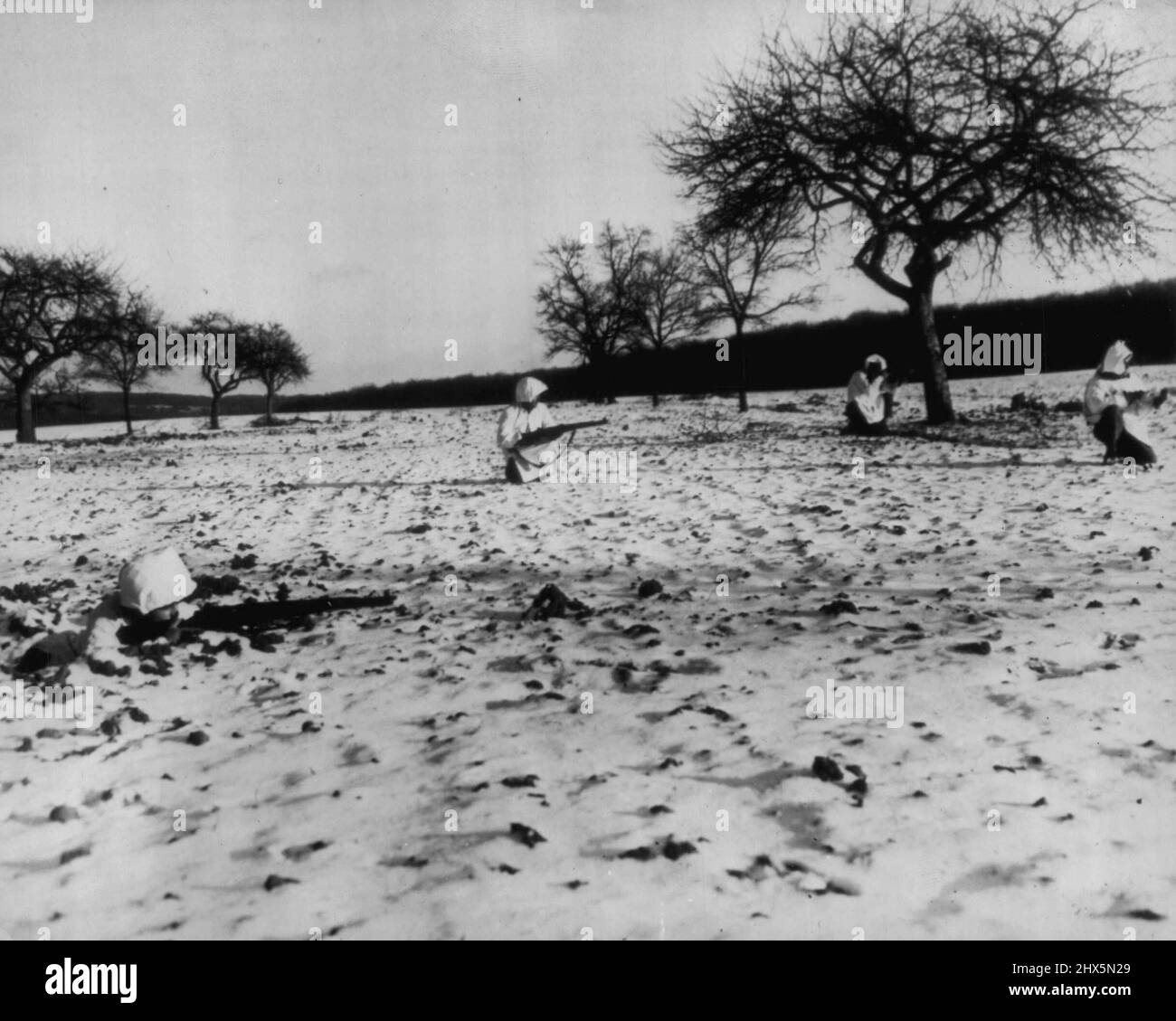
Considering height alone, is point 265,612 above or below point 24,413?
below

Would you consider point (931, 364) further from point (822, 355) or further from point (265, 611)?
point (822, 355)

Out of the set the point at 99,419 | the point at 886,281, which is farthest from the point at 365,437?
the point at 99,419

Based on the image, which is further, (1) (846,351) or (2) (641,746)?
(1) (846,351)

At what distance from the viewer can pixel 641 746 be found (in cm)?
380

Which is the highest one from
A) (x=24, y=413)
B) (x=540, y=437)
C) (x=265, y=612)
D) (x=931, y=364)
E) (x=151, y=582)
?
(x=24, y=413)

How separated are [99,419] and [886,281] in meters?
55.0

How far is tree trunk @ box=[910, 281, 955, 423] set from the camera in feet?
52.4

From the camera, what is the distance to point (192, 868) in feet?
10.3

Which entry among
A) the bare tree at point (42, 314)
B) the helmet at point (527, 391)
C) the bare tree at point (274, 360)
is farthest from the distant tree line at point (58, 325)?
the helmet at point (527, 391)

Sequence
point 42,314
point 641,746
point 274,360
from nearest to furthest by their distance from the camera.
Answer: point 641,746, point 42,314, point 274,360

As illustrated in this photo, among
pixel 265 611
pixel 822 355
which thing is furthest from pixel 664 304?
pixel 265 611

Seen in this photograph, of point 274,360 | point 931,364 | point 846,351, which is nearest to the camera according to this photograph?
point 931,364

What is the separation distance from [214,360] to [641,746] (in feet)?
139
